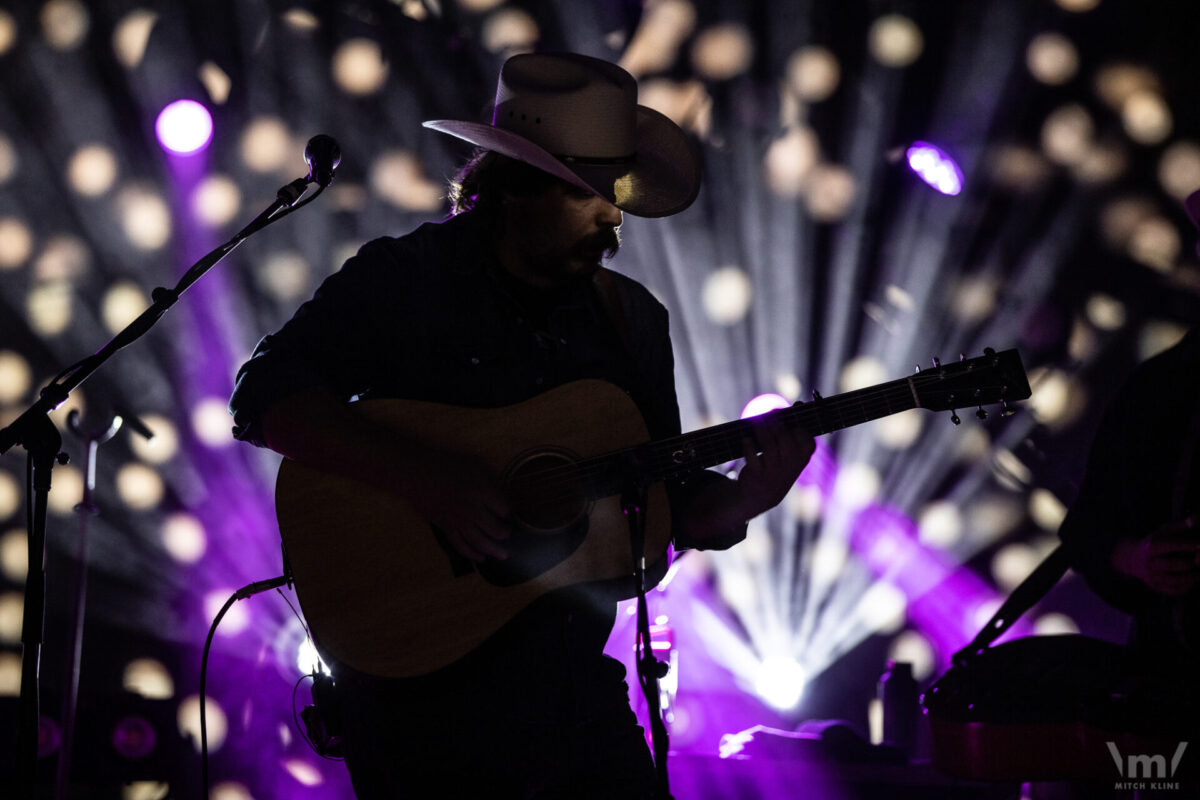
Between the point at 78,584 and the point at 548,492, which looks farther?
the point at 78,584

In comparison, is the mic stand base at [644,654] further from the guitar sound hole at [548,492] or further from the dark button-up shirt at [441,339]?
the dark button-up shirt at [441,339]

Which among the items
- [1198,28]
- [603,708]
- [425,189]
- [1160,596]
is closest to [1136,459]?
[1160,596]

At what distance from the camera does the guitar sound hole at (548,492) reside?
1897 mm

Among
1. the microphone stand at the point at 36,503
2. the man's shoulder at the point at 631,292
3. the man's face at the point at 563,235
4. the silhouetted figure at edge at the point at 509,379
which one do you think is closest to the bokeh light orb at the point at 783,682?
the silhouetted figure at edge at the point at 509,379

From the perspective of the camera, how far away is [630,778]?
1.69 meters

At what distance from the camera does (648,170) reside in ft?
7.20

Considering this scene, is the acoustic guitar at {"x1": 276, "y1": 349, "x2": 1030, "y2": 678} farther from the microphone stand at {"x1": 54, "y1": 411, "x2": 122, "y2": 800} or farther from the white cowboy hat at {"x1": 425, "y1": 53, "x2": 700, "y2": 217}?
the microphone stand at {"x1": 54, "y1": 411, "x2": 122, "y2": 800}

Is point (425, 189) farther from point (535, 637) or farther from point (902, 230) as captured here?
point (535, 637)

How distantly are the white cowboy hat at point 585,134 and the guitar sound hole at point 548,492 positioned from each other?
0.52 meters

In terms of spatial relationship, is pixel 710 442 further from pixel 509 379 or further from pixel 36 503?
pixel 36 503
